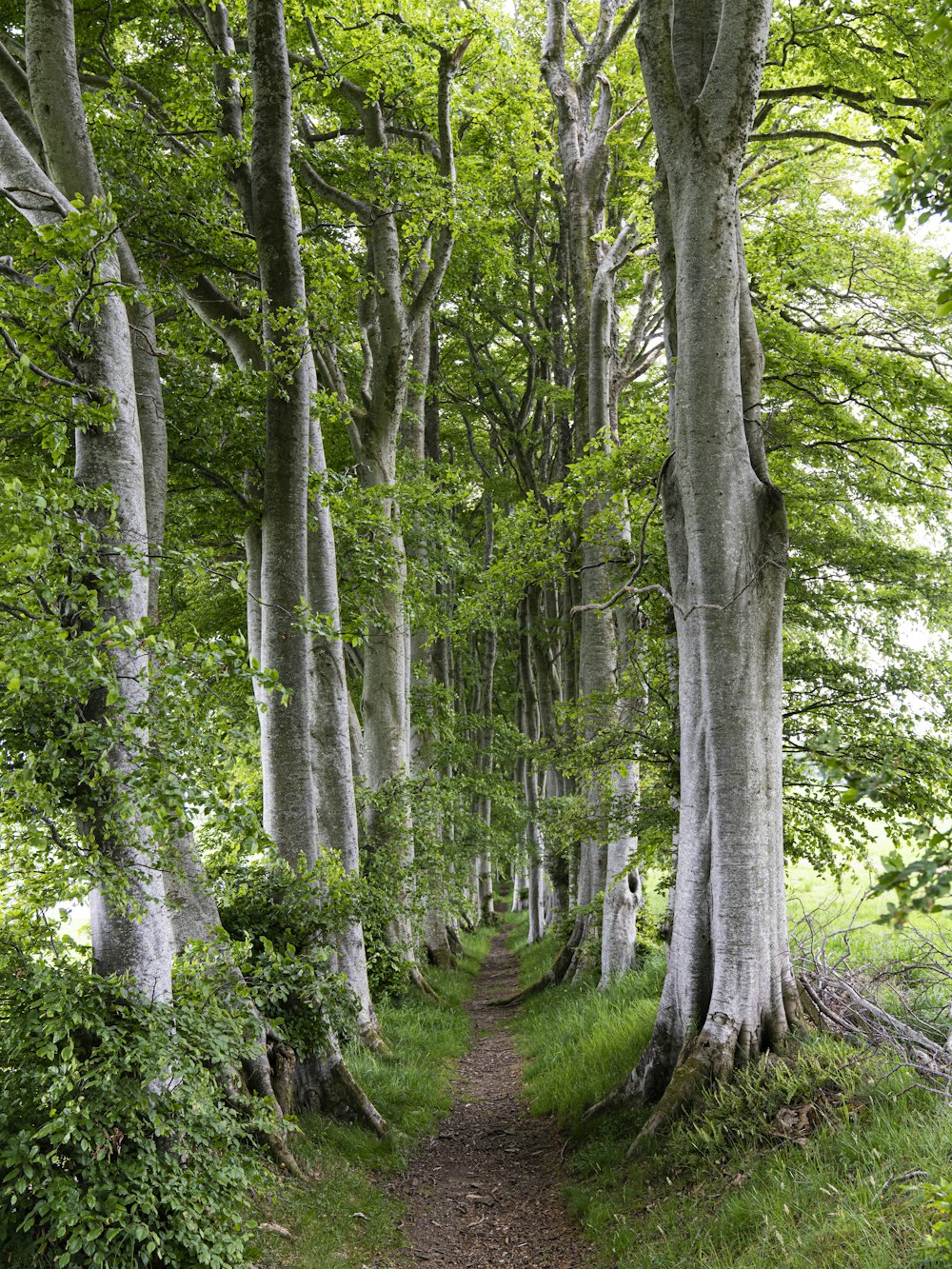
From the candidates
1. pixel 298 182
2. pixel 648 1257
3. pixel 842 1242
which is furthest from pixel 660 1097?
pixel 298 182

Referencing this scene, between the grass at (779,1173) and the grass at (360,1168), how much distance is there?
140 cm

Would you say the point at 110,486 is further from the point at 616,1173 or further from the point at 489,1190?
the point at 489,1190

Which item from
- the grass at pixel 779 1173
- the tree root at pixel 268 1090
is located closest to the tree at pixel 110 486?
the tree root at pixel 268 1090

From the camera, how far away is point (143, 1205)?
3.66 meters

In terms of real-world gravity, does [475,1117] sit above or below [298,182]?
below

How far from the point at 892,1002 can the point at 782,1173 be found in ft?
6.86

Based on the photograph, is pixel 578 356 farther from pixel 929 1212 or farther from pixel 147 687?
pixel 929 1212

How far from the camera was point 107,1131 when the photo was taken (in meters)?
3.79

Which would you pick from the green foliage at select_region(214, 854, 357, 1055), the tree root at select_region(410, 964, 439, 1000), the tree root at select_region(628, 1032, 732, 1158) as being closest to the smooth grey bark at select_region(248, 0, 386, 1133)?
the green foliage at select_region(214, 854, 357, 1055)

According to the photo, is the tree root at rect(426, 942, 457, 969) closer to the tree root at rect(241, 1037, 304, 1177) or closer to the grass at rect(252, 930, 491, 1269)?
the grass at rect(252, 930, 491, 1269)

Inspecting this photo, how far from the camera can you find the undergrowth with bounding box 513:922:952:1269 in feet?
12.2

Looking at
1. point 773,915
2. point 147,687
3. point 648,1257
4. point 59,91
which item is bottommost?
point 648,1257

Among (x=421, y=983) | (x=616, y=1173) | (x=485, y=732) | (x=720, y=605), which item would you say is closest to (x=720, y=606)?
(x=720, y=605)

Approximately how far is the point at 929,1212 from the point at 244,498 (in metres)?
7.57
